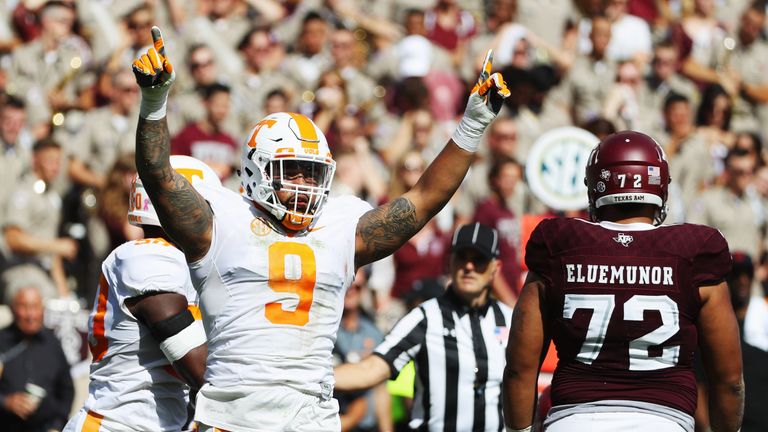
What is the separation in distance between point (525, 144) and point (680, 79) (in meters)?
2.90

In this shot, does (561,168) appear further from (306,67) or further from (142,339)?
(306,67)

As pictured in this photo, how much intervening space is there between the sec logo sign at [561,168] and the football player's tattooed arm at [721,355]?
3.76 m

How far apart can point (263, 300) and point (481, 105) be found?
45.7 inches

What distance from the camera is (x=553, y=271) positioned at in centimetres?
484

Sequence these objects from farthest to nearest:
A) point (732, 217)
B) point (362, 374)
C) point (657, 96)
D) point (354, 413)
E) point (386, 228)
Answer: point (657, 96)
point (732, 217)
point (354, 413)
point (362, 374)
point (386, 228)

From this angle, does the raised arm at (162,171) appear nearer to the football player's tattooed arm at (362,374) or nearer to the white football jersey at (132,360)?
the white football jersey at (132,360)

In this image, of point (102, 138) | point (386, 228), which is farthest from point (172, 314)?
point (102, 138)

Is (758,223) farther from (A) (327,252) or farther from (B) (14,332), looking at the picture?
(A) (327,252)

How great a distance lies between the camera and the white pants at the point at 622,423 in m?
4.68

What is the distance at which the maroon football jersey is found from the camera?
4715 millimetres

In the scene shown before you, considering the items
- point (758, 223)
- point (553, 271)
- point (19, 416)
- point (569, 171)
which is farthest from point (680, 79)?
point (553, 271)

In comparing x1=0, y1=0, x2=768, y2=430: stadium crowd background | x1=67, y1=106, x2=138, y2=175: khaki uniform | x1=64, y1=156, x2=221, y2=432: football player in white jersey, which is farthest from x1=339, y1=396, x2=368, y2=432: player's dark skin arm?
x1=64, y1=156, x2=221, y2=432: football player in white jersey

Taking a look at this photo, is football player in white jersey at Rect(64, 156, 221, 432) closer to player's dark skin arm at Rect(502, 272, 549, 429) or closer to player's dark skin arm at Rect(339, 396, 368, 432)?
player's dark skin arm at Rect(502, 272, 549, 429)

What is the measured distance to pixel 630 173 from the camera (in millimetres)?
4941
